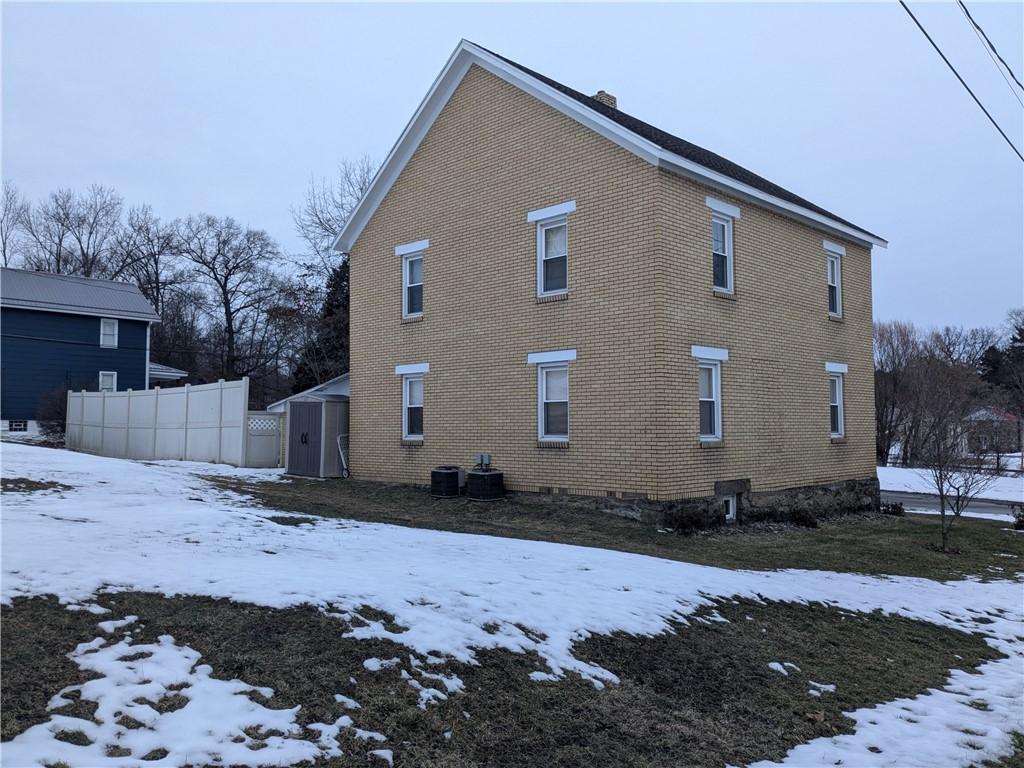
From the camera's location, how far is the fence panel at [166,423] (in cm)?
2247

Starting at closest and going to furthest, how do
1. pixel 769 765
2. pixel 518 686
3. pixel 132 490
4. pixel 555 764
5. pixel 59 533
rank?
1. pixel 555 764
2. pixel 769 765
3. pixel 518 686
4. pixel 59 533
5. pixel 132 490

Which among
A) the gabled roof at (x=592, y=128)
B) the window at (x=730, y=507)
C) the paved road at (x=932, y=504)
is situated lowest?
the paved road at (x=932, y=504)

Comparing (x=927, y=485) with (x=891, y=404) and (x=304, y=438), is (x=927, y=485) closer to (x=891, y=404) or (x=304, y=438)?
(x=891, y=404)

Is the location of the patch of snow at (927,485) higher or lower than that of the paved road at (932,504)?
higher

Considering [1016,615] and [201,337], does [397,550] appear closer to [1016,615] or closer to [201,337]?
[1016,615]

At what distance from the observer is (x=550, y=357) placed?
1529 cm

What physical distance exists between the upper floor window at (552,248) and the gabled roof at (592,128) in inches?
73.6

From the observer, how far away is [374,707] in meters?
4.73

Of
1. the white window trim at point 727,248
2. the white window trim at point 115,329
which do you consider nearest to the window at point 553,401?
the white window trim at point 727,248

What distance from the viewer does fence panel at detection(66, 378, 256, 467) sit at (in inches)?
885

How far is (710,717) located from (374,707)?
2521 mm

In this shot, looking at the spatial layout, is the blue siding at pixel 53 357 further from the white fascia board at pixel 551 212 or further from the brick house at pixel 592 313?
the white fascia board at pixel 551 212

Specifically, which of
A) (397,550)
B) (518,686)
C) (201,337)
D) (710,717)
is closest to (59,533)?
(397,550)

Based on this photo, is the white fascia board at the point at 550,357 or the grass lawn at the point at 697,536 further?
the white fascia board at the point at 550,357
